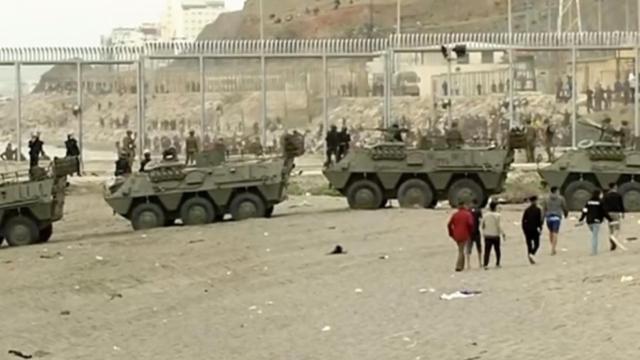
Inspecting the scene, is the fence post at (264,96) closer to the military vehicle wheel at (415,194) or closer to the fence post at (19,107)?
the fence post at (19,107)

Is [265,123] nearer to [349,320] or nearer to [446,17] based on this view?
[349,320]

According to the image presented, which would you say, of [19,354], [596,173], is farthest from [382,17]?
[19,354]

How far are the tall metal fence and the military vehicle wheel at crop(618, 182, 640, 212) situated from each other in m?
12.7

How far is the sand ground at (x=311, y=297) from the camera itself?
15312mm

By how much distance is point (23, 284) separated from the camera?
2298 cm

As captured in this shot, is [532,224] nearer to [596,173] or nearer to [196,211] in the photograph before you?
[596,173]

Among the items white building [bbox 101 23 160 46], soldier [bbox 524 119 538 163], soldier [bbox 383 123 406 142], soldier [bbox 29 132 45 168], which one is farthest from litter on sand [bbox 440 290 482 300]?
white building [bbox 101 23 160 46]

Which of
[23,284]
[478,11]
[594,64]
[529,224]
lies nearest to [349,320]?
[529,224]

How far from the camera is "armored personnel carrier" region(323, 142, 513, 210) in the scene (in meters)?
32.5

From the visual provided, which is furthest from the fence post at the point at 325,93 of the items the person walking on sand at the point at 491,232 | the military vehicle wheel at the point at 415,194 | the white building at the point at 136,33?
the white building at the point at 136,33

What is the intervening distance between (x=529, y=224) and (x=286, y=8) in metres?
125

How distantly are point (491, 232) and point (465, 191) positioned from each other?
11.6 m

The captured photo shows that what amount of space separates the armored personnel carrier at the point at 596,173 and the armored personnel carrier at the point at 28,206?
10256 millimetres

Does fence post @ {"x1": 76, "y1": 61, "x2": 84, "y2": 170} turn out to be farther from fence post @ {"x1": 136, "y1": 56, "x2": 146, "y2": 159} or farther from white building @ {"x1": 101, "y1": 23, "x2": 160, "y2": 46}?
white building @ {"x1": 101, "y1": 23, "x2": 160, "y2": 46}
